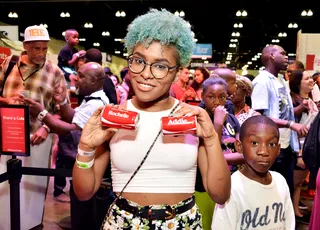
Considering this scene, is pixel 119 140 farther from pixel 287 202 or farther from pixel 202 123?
pixel 287 202

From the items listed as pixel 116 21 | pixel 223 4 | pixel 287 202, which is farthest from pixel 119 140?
pixel 116 21

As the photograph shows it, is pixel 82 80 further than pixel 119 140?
Yes

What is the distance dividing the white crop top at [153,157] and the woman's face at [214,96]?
57.2 inches

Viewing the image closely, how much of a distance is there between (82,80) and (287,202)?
224cm

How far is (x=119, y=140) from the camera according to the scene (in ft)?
5.08

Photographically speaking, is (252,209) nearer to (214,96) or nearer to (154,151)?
(154,151)

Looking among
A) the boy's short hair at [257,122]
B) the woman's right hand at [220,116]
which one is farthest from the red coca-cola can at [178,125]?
the woman's right hand at [220,116]

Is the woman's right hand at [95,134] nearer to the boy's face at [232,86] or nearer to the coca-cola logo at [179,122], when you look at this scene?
the coca-cola logo at [179,122]

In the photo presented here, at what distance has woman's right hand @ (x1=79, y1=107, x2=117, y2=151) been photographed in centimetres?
152

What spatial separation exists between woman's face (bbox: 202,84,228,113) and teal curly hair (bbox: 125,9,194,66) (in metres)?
1.37

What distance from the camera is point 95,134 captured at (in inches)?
60.4

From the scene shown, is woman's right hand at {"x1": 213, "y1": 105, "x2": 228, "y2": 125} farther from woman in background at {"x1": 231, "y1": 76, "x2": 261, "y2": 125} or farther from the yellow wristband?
the yellow wristband

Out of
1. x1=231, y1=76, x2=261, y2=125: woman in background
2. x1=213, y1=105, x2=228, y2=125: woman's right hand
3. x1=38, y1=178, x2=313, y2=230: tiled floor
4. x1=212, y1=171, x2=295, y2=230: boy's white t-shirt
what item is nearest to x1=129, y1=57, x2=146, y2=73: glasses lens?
x1=212, y1=171, x2=295, y2=230: boy's white t-shirt

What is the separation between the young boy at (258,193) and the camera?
216 centimetres
